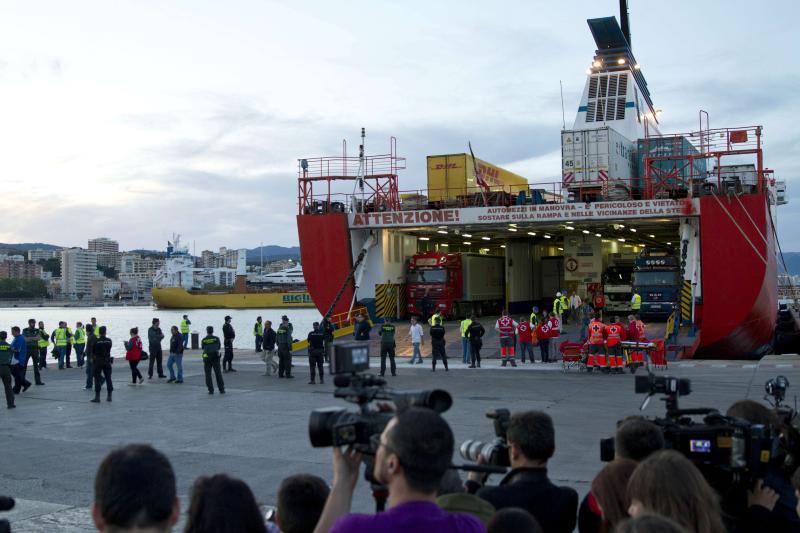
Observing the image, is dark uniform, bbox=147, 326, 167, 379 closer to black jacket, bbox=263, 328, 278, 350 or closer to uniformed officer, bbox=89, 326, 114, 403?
black jacket, bbox=263, 328, 278, 350

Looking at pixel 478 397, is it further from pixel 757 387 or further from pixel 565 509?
pixel 565 509

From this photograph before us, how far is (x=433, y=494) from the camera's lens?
302 centimetres

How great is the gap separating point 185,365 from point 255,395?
31.4 feet

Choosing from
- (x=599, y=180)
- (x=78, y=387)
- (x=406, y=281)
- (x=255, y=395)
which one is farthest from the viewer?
(x=406, y=281)

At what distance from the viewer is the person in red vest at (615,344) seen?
71.3 feet

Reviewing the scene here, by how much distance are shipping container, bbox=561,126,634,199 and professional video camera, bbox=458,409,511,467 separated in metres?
28.4

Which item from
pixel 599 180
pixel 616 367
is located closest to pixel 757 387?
pixel 616 367

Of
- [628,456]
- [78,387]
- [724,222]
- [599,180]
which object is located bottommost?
[78,387]

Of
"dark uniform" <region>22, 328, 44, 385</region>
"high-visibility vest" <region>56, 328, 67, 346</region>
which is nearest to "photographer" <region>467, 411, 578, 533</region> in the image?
"dark uniform" <region>22, 328, 44, 385</region>

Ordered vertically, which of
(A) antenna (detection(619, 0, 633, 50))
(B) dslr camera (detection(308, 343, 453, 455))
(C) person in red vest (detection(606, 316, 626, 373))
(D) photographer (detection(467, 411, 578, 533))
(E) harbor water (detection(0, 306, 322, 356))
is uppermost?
(A) antenna (detection(619, 0, 633, 50))

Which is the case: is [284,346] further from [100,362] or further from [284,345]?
[100,362]

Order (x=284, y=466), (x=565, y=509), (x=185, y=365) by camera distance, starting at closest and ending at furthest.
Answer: (x=565, y=509) < (x=284, y=466) < (x=185, y=365)

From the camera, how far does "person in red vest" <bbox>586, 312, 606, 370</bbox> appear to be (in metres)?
21.9

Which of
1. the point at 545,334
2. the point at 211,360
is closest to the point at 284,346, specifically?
the point at 211,360
